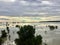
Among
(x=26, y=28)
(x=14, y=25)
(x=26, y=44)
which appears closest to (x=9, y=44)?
(x=26, y=28)

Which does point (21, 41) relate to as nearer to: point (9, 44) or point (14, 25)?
point (9, 44)

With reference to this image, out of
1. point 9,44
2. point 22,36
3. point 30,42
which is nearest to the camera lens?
point 30,42

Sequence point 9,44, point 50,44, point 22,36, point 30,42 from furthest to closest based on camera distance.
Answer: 1. point 50,44
2. point 9,44
3. point 22,36
4. point 30,42

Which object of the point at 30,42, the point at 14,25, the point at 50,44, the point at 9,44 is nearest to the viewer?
the point at 30,42

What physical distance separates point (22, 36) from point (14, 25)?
244 feet

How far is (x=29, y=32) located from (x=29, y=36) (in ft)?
4.75

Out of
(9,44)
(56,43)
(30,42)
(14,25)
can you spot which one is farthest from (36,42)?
(14,25)

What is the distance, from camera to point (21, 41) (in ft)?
165

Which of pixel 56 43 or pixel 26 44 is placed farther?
pixel 56 43

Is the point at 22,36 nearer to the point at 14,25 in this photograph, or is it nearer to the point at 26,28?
the point at 26,28

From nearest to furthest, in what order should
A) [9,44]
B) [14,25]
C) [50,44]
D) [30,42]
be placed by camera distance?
[30,42]
[9,44]
[50,44]
[14,25]

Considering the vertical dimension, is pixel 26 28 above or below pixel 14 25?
above

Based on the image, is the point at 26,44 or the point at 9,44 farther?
the point at 9,44

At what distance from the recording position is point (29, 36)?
168 ft
